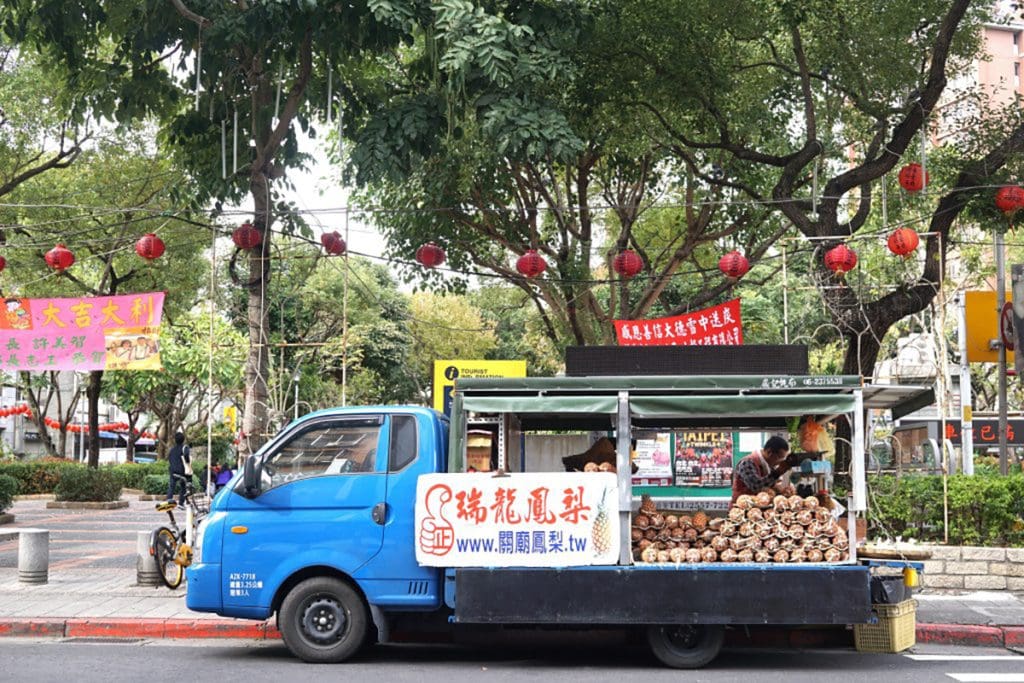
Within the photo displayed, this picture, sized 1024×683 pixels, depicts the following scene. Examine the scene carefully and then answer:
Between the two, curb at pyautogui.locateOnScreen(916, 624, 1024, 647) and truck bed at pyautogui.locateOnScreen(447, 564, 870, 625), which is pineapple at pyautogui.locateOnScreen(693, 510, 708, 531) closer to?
truck bed at pyautogui.locateOnScreen(447, 564, 870, 625)

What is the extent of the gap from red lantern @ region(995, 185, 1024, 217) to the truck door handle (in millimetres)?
10330

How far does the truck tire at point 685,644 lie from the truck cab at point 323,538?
183 centimetres

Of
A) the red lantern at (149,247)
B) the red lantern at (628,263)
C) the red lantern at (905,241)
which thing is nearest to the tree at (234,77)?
the red lantern at (149,247)

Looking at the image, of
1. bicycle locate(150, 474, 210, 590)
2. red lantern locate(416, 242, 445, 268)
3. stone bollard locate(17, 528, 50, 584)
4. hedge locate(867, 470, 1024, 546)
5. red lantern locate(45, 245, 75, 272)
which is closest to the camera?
bicycle locate(150, 474, 210, 590)

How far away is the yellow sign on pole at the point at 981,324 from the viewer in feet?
63.1

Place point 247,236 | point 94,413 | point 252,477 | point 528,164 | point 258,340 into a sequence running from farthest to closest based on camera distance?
point 94,413
point 528,164
point 247,236
point 258,340
point 252,477

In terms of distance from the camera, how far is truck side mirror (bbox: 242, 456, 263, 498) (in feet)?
31.3

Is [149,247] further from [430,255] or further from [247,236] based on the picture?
[430,255]

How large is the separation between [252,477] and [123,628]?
3.02 meters

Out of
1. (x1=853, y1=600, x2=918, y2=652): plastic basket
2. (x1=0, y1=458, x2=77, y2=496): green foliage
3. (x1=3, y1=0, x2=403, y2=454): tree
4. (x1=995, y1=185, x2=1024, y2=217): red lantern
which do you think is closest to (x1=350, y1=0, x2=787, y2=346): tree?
(x1=3, y1=0, x2=403, y2=454): tree

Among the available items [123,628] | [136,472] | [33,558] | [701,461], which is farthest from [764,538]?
[136,472]

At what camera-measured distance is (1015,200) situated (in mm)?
15789

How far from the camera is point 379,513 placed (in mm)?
9578

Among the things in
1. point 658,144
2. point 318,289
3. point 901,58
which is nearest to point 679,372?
point 901,58
